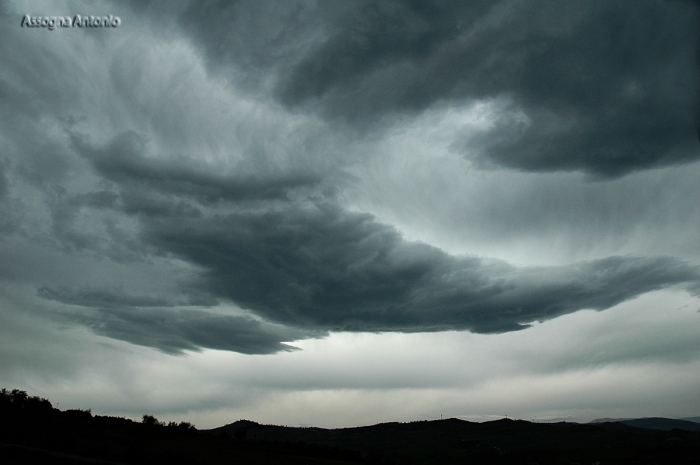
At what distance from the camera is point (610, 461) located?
190000 mm

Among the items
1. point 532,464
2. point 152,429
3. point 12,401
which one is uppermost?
point 12,401

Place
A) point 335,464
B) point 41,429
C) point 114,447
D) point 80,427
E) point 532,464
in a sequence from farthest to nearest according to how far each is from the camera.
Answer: point 532,464, point 335,464, point 80,427, point 41,429, point 114,447

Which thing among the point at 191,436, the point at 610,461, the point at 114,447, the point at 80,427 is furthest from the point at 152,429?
the point at 610,461

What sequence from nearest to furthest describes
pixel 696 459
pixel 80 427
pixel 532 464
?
1. pixel 80 427
2. pixel 696 459
3. pixel 532 464

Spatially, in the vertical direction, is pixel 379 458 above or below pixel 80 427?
below

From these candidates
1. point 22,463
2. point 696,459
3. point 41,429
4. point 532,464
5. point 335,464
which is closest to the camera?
point 22,463

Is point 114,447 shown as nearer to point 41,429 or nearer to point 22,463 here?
point 41,429

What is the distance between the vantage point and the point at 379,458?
19025 centimetres

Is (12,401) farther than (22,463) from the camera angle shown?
Yes

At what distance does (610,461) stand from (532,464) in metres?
30.4

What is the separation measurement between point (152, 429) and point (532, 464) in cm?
15519

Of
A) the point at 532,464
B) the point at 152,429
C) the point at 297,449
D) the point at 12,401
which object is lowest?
the point at 532,464

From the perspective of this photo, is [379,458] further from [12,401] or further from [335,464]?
[12,401]

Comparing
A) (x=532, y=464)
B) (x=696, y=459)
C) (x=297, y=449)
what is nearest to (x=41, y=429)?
(x=297, y=449)
